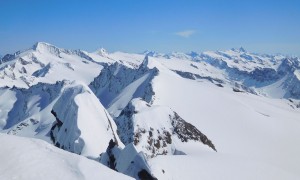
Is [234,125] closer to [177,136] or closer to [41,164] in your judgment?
[177,136]

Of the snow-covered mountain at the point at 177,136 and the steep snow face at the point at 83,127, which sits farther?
the steep snow face at the point at 83,127

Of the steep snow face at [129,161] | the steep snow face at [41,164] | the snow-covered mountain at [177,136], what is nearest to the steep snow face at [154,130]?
the snow-covered mountain at [177,136]

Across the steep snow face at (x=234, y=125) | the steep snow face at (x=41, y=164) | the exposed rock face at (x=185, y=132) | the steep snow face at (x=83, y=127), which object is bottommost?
the steep snow face at (x=234, y=125)

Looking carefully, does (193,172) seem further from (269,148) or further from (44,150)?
(269,148)

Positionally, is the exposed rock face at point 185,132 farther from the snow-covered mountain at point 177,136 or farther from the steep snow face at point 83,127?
the steep snow face at point 83,127

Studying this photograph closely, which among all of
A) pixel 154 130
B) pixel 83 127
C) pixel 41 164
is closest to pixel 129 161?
pixel 41 164

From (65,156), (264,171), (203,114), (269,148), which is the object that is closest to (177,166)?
(264,171)

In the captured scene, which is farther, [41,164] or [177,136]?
[177,136]
